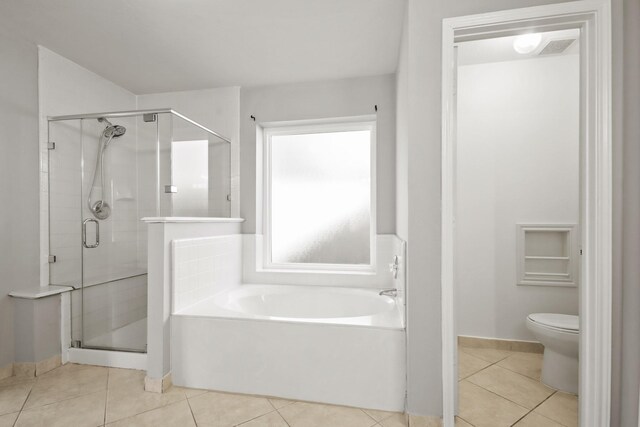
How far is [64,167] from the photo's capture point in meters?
2.42

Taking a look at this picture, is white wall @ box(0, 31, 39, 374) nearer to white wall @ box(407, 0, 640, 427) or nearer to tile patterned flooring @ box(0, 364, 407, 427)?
tile patterned flooring @ box(0, 364, 407, 427)

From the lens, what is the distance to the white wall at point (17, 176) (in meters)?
2.10

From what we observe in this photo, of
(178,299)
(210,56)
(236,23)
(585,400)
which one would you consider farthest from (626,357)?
(210,56)

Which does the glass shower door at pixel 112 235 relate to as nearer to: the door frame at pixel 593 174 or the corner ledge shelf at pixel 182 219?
the corner ledge shelf at pixel 182 219

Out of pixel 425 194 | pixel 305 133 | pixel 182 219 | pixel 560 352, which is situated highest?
pixel 305 133

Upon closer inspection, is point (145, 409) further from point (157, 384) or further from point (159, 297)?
point (159, 297)

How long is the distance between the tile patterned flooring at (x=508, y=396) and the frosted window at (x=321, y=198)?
3.97ft

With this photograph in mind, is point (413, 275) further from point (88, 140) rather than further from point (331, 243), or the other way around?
point (88, 140)

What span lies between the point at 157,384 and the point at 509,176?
3038 millimetres

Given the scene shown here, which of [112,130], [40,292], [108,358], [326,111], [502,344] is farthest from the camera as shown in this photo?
[326,111]

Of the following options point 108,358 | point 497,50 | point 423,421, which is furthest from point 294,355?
point 497,50

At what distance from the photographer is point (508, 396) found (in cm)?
194

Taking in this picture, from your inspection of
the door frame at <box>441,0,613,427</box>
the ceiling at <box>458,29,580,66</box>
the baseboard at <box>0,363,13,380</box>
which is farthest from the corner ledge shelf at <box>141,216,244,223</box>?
the ceiling at <box>458,29,580,66</box>

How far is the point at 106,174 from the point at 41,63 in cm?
91
